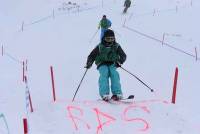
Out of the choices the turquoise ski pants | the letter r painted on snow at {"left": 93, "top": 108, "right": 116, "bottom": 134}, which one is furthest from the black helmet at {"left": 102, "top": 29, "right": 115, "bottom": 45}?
the letter r painted on snow at {"left": 93, "top": 108, "right": 116, "bottom": 134}

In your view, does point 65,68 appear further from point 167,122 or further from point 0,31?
point 0,31

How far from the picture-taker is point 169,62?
17.5m

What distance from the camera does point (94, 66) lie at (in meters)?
17.0

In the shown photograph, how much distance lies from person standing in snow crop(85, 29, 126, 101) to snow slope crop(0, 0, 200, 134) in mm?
366

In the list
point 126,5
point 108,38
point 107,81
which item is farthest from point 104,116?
point 126,5

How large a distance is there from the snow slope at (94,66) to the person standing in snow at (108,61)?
37 cm

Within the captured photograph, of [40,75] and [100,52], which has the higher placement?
[100,52]

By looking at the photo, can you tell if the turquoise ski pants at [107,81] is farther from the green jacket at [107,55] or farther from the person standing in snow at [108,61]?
the green jacket at [107,55]

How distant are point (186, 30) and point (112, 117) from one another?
14661 mm

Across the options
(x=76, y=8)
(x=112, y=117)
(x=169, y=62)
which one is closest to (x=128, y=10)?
(x=76, y=8)

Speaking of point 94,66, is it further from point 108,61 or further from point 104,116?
point 104,116

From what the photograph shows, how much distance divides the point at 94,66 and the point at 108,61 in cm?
572

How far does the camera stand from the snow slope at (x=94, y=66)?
9859 millimetres

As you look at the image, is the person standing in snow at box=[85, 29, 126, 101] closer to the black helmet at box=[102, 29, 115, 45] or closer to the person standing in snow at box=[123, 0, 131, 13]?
the black helmet at box=[102, 29, 115, 45]
